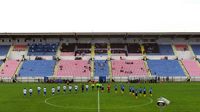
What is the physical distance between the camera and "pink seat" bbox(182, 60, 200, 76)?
77000 millimetres

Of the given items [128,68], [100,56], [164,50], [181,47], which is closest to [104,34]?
[100,56]

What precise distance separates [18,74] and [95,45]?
67.4 ft

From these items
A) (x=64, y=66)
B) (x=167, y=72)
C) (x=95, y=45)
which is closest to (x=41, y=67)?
(x=64, y=66)

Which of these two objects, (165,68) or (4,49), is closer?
(165,68)

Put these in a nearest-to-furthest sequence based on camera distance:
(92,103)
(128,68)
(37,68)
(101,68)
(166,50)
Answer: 1. (92,103)
2. (37,68)
3. (101,68)
4. (128,68)
5. (166,50)

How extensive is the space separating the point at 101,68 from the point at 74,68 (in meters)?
5.44

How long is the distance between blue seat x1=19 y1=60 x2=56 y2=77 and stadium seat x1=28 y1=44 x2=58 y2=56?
386cm

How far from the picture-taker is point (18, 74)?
253 ft

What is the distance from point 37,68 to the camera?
79.9 m

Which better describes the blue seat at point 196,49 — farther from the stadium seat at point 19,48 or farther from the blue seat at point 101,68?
the stadium seat at point 19,48

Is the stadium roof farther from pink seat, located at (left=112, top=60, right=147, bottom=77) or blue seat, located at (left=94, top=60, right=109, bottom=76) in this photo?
blue seat, located at (left=94, top=60, right=109, bottom=76)

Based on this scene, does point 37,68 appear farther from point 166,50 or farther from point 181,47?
point 181,47

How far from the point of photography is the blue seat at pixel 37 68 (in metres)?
77.3

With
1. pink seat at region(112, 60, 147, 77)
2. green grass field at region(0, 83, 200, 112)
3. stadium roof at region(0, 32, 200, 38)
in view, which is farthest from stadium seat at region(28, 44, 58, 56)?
green grass field at region(0, 83, 200, 112)
